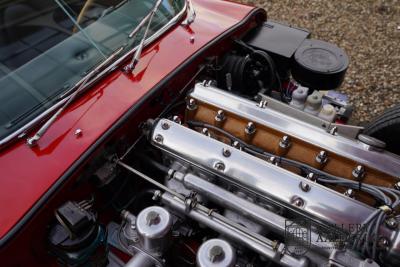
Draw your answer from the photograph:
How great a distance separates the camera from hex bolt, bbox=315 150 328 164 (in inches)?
54.5

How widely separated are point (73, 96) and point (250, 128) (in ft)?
2.13

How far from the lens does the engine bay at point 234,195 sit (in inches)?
47.2

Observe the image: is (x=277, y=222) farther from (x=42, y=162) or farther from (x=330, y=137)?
(x=42, y=162)

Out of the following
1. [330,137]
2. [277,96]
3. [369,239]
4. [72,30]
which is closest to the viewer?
[369,239]

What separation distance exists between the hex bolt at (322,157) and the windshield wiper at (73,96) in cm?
85

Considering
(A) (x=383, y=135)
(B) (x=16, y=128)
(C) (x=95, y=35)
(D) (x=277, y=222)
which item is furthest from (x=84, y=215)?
(A) (x=383, y=135)

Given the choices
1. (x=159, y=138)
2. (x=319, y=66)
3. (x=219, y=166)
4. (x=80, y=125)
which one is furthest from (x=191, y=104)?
(x=319, y=66)

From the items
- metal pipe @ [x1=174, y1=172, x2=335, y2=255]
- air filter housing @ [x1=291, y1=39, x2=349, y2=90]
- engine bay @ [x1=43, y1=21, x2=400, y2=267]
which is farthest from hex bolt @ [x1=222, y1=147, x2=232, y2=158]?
air filter housing @ [x1=291, y1=39, x2=349, y2=90]

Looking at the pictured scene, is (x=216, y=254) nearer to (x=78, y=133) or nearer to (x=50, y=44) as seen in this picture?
(x=78, y=133)

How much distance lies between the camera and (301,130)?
1452mm

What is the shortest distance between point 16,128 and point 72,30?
47cm

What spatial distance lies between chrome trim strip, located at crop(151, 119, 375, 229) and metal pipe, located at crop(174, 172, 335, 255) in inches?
1.9

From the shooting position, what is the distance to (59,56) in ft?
4.83

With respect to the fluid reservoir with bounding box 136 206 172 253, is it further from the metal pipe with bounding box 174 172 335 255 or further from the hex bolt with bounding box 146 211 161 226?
the metal pipe with bounding box 174 172 335 255
